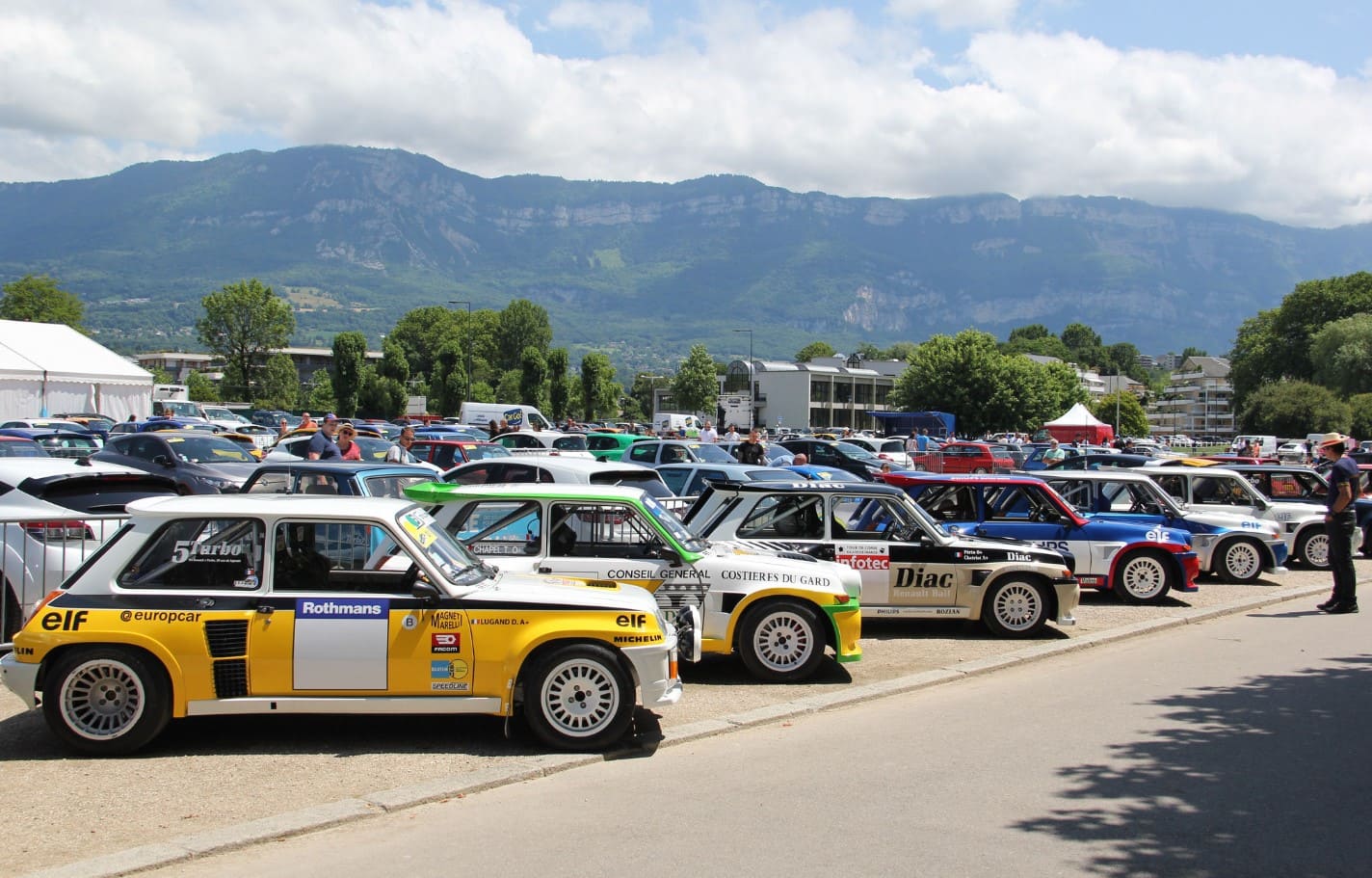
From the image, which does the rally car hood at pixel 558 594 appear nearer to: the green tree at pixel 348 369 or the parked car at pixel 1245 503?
the parked car at pixel 1245 503

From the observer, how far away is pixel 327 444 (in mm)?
16047

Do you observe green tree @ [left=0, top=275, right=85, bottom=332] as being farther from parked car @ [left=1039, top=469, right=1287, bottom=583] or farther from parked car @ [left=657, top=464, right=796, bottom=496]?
parked car @ [left=1039, top=469, right=1287, bottom=583]

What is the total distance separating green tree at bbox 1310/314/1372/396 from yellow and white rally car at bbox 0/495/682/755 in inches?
3800

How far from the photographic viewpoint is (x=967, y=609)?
35.5ft

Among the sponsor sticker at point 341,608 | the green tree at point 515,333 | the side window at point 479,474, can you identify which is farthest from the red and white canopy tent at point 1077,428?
the green tree at point 515,333

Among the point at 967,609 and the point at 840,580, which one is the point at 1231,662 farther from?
the point at 840,580

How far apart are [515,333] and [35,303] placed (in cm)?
6379

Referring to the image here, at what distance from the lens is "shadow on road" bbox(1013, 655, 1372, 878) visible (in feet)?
16.8

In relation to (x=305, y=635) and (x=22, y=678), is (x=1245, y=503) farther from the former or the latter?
(x=22, y=678)

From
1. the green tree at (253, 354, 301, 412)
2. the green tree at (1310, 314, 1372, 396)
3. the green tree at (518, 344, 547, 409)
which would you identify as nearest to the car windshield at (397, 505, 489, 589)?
the green tree at (518, 344, 547, 409)

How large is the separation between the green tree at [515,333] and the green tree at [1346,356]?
90165 millimetres

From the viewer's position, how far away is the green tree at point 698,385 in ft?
340

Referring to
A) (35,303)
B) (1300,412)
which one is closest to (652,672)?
(1300,412)

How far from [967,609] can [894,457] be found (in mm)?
27242
